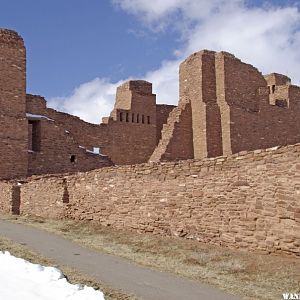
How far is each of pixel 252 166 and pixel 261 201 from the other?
796 mm

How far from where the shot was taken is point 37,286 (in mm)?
7852

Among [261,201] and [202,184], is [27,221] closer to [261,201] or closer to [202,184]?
[202,184]

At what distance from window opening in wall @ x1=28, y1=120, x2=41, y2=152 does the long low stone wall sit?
28.3 feet

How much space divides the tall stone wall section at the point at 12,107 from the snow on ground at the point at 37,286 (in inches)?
623

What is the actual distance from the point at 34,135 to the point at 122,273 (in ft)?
60.0

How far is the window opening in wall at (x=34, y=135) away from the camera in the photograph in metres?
26.2

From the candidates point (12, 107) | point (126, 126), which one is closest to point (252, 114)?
point (126, 126)

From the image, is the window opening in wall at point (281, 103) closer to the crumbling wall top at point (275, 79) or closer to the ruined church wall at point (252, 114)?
the ruined church wall at point (252, 114)

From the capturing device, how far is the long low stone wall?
10.7 metres

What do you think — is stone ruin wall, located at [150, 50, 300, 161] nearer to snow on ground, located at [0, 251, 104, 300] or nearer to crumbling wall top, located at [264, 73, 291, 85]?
crumbling wall top, located at [264, 73, 291, 85]

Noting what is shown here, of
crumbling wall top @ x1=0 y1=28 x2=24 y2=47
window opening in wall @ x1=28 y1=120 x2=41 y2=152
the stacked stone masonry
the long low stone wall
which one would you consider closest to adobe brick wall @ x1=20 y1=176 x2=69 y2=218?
the long low stone wall

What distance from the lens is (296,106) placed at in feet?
98.2

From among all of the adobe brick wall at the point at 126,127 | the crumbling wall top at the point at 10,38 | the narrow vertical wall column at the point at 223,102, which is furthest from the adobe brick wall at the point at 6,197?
the narrow vertical wall column at the point at 223,102

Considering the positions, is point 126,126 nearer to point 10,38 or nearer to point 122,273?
point 10,38
